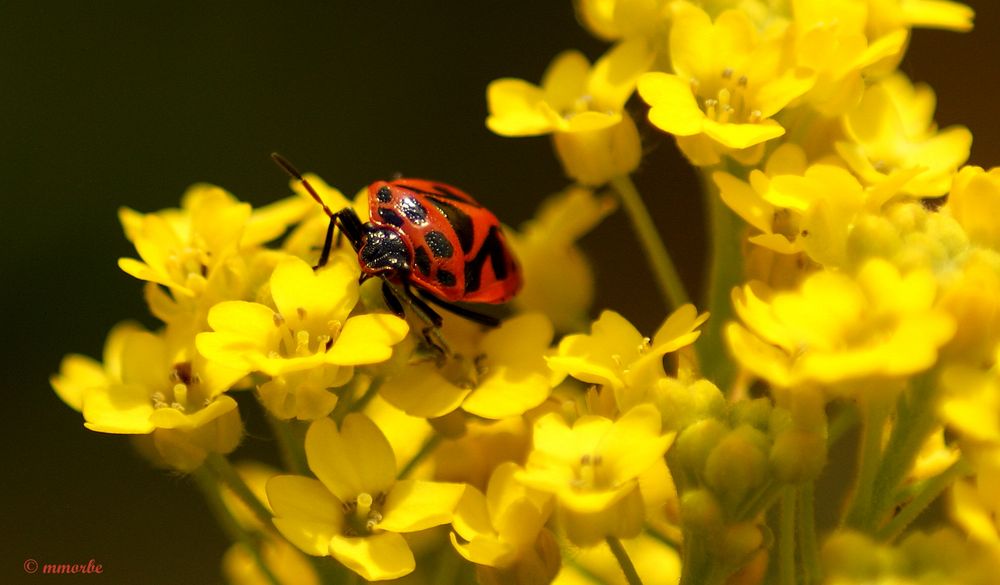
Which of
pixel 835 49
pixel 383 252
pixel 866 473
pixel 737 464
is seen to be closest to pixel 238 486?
pixel 383 252

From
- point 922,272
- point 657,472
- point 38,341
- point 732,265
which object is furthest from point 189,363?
point 38,341

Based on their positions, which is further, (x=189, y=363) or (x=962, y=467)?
(x=189, y=363)

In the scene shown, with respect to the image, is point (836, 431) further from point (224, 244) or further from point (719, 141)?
point (224, 244)

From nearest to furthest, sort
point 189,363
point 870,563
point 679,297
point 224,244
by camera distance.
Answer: point 870,563, point 189,363, point 224,244, point 679,297

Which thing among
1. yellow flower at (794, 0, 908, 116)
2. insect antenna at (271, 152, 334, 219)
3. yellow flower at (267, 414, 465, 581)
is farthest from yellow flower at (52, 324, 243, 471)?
yellow flower at (794, 0, 908, 116)

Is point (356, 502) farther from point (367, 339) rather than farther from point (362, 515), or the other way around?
point (367, 339)

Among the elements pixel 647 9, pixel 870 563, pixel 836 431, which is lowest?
pixel 836 431

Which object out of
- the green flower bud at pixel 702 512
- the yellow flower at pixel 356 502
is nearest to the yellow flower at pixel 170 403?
the yellow flower at pixel 356 502

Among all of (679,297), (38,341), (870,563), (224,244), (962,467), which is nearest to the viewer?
(870,563)
